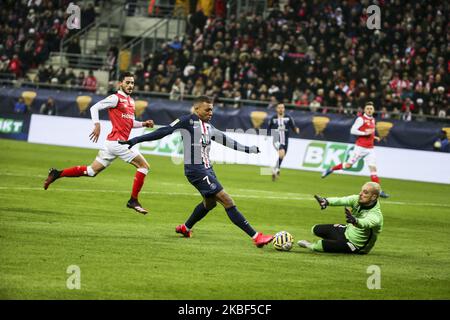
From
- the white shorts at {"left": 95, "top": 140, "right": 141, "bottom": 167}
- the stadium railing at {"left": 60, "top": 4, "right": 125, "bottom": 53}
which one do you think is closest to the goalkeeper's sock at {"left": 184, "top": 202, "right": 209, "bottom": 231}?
the white shorts at {"left": 95, "top": 140, "right": 141, "bottom": 167}

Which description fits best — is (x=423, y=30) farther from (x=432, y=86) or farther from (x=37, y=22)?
(x=37, y=22)

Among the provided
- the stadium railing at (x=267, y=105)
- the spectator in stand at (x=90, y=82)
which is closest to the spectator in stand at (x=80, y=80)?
the spectator in stand at (x=90, y=82)

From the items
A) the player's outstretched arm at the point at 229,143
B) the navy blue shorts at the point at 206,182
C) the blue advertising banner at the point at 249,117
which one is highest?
the player's outstretched arm at the point at 229,143

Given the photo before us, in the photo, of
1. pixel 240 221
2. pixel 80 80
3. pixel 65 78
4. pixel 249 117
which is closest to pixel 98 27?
pixel 65 78

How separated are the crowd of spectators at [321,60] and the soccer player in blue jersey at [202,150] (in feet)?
67.8

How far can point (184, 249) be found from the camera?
12805 millimetres

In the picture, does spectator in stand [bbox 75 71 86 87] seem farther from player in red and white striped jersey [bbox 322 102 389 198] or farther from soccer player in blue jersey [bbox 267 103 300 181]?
player in red and white striped jersey [bbox 322 102 389 198]

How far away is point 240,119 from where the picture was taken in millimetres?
36406

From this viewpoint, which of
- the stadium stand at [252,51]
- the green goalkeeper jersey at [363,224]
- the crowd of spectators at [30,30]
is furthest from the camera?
the crowd of spectators at [30,30]

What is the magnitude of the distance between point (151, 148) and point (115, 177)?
1101 cm

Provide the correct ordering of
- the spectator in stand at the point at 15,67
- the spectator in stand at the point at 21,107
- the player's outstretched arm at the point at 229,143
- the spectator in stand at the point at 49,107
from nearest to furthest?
the player's outstretched arm at the point at 229,143, the spectator in stand at the point at 49,107, the spectator in stand at the point at 21,107, the spectator in stand at the point at 15,67

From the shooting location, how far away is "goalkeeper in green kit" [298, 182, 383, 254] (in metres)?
12.8

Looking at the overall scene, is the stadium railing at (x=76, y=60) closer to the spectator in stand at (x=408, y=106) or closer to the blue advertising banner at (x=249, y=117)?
the blue advertising banner at (x=249, y=117)

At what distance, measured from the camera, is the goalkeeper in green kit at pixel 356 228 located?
12766mm
